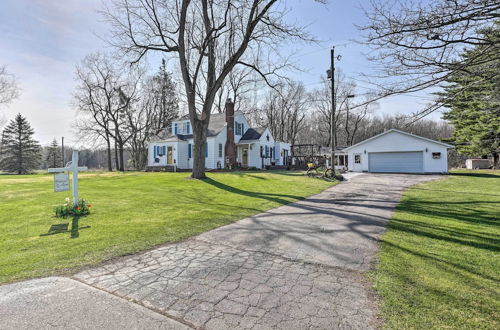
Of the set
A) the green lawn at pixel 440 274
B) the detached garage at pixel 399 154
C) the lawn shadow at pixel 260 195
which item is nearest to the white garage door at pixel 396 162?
the detached garage at pixel 399 154

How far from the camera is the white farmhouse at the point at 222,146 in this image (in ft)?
78.9

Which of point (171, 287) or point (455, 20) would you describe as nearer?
point (171, 287)

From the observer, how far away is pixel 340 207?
747 centimetres

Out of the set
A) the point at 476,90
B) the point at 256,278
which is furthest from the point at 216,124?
the point at 256,278

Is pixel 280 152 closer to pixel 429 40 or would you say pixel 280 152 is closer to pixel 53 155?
pixel 429 40

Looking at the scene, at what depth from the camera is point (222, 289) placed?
8.77ft

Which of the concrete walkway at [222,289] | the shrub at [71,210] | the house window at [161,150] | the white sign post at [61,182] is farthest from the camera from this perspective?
the house window at [161,150]

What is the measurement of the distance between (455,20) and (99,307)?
5.68 metres

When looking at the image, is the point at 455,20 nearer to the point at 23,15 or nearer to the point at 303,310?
the point at 303,310

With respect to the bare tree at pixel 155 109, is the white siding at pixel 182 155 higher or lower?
lower

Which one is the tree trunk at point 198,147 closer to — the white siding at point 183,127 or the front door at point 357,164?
the white siding at point 183,127

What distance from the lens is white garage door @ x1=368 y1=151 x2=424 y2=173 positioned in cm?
Answer: 2186

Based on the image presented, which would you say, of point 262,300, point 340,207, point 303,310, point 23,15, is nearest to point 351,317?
point 303,310

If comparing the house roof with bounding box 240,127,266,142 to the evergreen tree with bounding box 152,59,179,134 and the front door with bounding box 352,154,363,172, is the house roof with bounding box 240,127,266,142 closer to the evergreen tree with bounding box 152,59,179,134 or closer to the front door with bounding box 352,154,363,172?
the front door with bounding box 352,154,363,172
